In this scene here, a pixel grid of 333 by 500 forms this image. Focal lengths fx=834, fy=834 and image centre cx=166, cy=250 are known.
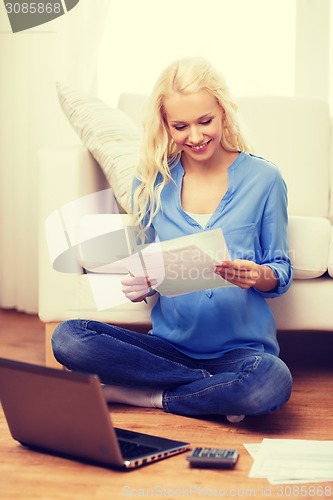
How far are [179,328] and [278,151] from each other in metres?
0.98

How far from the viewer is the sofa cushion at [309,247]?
6.86 ft

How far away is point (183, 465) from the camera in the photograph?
149cm

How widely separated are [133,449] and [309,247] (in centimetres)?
81

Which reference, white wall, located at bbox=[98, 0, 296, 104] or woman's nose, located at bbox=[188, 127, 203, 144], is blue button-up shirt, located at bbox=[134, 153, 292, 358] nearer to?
woman's nose, located at bbox=[188, 127, 203, 144]

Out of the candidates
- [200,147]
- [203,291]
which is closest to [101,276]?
[203,291]

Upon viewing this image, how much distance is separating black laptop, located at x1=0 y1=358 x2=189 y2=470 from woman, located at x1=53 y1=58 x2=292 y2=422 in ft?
0.92

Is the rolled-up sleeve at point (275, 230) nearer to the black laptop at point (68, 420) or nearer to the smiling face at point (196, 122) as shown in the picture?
the smiling face at point (196, 122)

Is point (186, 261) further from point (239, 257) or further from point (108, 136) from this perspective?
point (108, 136)

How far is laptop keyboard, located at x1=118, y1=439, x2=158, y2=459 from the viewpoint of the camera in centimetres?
148

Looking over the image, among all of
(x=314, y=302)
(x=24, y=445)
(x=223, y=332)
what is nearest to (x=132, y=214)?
(x=223, y=332)

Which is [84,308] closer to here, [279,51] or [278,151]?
[278,151]

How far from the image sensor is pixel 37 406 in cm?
147

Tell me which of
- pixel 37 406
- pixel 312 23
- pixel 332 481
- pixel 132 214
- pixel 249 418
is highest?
pixel 312 23

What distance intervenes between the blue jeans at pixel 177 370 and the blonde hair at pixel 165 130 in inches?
11.3
